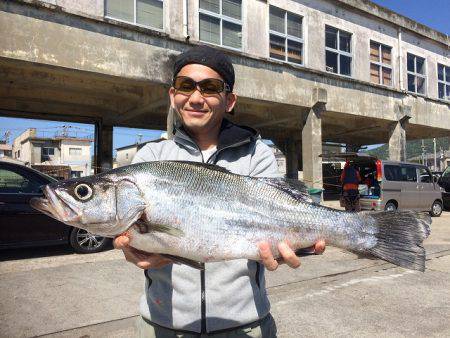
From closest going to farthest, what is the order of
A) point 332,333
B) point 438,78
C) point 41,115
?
1. point 332,333
2. point 41,115
3. point 438,78

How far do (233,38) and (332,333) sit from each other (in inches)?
452

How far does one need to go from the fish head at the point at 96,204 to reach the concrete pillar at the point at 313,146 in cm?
1344

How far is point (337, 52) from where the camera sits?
54.7 ft

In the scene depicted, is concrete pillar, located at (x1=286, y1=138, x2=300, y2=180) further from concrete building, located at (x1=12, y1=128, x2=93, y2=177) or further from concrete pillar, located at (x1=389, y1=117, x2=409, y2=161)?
concrete building, located at (x1=12, y1=128, x2=93, y2=177)

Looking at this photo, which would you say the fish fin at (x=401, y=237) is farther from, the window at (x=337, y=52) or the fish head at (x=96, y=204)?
the window at (x=337, y=52)

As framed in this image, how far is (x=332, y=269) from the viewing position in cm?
665

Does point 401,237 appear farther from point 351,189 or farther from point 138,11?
point 351,189

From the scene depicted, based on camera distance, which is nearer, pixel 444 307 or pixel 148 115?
pixel 444 307

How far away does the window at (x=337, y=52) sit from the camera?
16.6 metres

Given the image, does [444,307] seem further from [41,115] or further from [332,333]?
[41,115]

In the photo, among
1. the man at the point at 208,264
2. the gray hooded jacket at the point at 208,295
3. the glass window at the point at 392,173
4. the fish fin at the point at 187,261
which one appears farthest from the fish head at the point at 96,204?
the glass window at the point at 392,173

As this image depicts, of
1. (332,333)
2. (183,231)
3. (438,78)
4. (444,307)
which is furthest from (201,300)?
(438,78)

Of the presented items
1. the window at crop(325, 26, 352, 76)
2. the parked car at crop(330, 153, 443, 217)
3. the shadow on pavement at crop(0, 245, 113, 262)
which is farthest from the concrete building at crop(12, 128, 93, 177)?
the shadow on pavement at crop(0, 245, 113, 262)

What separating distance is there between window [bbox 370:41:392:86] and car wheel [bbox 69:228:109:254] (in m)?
14.8
